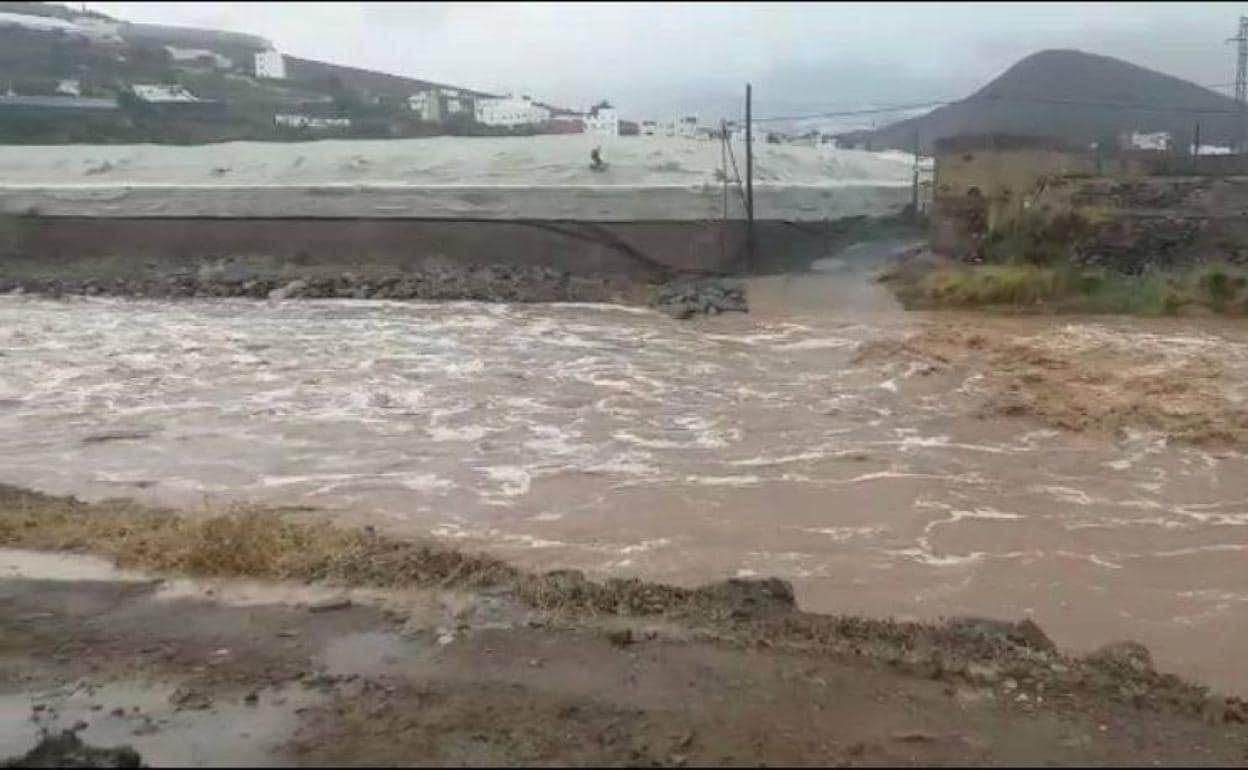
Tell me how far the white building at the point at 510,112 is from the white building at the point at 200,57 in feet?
25.3

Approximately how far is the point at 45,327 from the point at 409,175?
8.31 meters

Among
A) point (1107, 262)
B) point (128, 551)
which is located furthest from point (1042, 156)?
point (128, 551)

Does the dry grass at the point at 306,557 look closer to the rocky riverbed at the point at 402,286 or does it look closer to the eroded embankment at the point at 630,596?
the eroded embankment at the point at 630,596

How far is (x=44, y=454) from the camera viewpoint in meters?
9.88

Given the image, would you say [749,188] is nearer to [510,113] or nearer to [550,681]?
[510,113]

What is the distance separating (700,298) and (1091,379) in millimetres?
7196

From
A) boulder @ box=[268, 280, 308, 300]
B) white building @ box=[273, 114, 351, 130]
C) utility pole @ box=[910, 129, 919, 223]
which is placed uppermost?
white building @ box=[273, 114, 351, 130]

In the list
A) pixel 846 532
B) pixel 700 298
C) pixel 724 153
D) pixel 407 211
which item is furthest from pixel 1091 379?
pixel 407 211

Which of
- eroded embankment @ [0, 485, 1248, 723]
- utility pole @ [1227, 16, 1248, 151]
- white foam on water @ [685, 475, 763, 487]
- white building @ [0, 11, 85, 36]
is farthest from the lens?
utility pole @ [1227, 16, 1248, 151]

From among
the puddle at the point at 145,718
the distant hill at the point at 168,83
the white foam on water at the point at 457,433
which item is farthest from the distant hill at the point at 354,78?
A: the puddle at the point at 145,718

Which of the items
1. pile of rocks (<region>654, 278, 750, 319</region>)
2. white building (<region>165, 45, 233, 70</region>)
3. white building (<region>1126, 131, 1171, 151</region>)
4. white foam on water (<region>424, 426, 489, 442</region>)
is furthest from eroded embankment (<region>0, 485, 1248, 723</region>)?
white building (<region>1126, 131, 1171, 151</region>)

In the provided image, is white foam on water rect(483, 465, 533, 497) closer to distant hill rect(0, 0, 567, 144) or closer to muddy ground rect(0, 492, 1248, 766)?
muddy ground rect(0, 492, 1248, 766)

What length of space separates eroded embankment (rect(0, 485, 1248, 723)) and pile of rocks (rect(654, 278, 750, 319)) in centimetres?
1160

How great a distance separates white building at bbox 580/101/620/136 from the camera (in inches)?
1009
